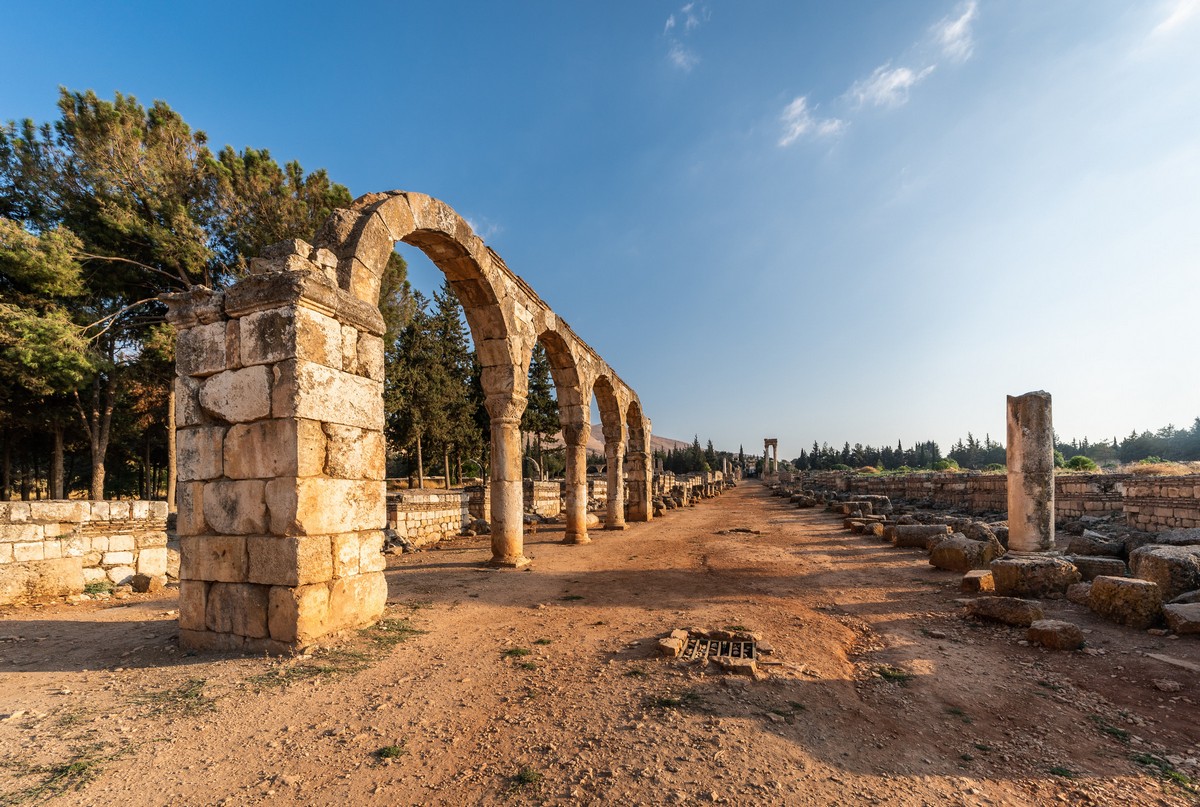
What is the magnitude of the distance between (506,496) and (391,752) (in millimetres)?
6642

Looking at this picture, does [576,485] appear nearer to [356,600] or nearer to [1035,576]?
[356,600]

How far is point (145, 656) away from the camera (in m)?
4.41

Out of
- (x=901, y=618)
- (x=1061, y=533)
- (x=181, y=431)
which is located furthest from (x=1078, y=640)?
(x=1061, y=533)

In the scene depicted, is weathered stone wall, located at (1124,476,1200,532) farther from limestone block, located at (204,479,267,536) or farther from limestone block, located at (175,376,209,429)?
limestone block, located at (175,376,209,429)

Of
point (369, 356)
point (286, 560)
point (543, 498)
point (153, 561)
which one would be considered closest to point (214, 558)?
point (286, 560)

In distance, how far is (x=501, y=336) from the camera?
972cm

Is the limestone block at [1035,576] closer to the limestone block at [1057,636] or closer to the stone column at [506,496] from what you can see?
the limestone block at [1057,636]

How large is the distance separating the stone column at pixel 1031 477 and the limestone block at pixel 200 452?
11818 mm

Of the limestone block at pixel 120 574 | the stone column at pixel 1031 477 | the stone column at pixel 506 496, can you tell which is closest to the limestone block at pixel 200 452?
the limestone block at pixel 120 574

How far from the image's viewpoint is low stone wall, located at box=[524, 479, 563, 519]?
1823 cm

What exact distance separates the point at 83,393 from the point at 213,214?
8136 millimetres

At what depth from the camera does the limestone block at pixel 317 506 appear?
14.3 feet

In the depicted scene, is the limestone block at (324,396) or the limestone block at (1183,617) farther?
the limestone block at (1183,617)

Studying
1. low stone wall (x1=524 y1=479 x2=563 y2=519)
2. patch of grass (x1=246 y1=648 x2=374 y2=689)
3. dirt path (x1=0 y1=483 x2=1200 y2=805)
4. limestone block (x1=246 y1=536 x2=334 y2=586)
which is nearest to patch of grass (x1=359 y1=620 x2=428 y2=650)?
dirt path (x1=0 y1=483 x2=1200 y2=805)
